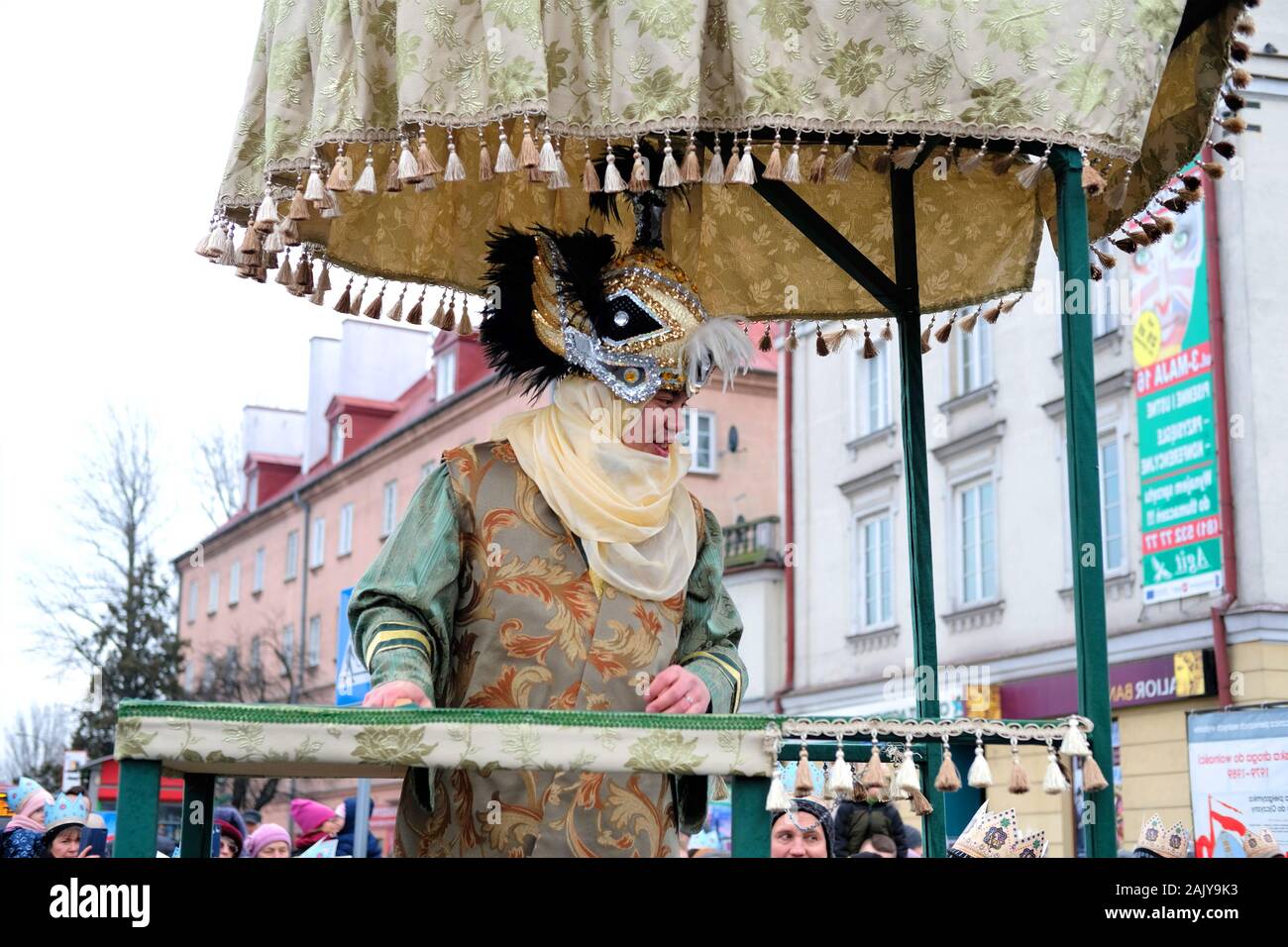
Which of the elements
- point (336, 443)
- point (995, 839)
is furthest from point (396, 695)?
point (336, 443)

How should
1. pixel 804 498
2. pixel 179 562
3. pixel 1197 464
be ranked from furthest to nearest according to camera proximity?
pixel 179 562 < pixel 804 498 < pixel 1197 464

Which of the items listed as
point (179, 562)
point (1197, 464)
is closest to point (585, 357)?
point (1197, 464)

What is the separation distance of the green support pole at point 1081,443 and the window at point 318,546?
4151cm

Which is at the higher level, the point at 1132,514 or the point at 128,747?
the point at 1132,514

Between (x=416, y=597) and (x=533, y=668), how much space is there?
1.07 feet

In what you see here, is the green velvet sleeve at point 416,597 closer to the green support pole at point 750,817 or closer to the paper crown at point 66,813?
the green support pole at point 750,817

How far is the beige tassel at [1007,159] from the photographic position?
12.0 feet

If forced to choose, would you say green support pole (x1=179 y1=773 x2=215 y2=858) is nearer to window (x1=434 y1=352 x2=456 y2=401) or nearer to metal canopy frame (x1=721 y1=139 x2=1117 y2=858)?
metal canopy frame (x1=721 y1=139 x2=1117 y2=858)

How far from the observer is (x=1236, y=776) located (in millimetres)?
12906

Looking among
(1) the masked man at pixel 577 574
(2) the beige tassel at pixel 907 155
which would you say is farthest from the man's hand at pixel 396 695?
(2) the beige tassel at pixel 907 155

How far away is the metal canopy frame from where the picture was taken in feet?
11.1
